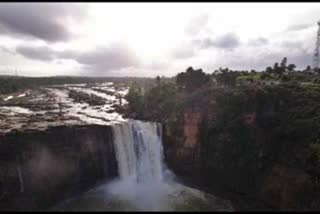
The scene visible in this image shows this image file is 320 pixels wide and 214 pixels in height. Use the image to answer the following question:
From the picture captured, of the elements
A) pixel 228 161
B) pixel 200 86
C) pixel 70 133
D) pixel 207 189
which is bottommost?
pixel 207 189

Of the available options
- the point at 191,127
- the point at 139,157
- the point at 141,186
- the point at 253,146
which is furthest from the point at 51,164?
the point at 253,146

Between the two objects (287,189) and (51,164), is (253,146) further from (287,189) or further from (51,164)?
(51,164)

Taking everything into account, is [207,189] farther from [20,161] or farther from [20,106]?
[20,106]

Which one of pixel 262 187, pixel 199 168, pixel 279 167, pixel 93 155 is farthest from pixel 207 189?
pixel 93 155

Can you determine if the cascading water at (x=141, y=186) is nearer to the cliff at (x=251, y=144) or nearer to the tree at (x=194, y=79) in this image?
the cliff at (x=251, y=144)

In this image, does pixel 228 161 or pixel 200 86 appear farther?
pixel 200 86

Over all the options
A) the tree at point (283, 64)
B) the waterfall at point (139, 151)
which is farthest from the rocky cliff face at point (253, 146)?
the tree at point (283, 64)

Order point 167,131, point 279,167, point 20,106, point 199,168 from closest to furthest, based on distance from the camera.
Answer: point 279,167, point 199,168, point 167,131, point 20,106
